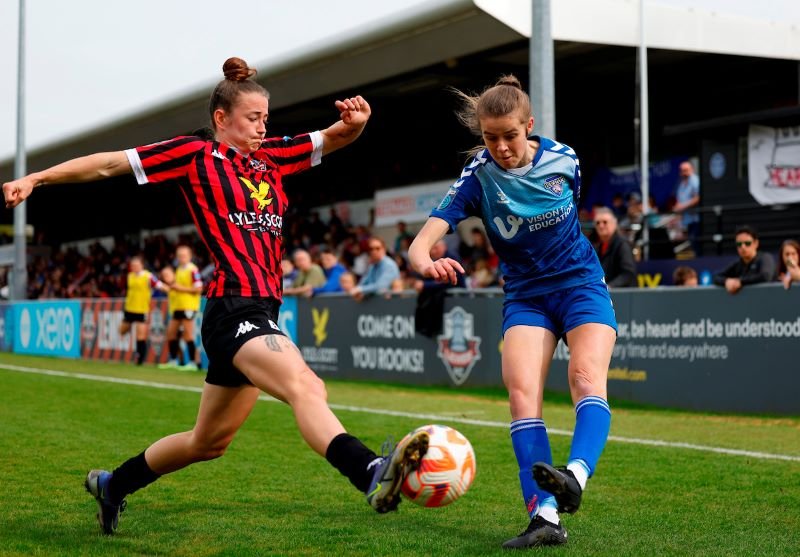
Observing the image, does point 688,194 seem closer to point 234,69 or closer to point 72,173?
A: point 234,69

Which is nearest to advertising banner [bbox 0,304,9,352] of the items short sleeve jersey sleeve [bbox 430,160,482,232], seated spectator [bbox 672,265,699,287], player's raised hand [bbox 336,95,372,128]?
seated spectator [bbox 672,265,699,287]

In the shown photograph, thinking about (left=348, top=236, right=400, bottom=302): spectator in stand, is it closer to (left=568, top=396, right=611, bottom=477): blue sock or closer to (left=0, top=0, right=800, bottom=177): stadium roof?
(left=0, top=0, right=800, bottom=177): stadium roof

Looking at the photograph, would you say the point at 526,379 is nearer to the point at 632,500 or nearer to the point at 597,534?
the point at 597,534

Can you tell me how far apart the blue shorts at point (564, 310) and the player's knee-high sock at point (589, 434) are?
41 cm

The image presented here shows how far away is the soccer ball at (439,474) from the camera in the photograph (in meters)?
4.03

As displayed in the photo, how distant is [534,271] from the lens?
529cm

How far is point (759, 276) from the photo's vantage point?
11.5 metres

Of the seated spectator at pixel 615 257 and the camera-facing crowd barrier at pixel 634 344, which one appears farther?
the seated spectator at pixel 615 257

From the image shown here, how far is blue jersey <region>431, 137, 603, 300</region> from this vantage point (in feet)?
17.0

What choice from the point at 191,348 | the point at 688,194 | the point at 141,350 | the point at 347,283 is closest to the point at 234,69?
the point at 347,283

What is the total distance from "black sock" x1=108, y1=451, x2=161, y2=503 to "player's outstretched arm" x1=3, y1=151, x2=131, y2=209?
145 cm

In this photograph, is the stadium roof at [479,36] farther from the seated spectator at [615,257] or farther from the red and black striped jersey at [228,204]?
the red and black striped jersey at [228,204]

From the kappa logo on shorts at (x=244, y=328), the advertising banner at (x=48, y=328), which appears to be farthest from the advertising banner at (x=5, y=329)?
the kappa logo on shorts at (x=244, y=328)

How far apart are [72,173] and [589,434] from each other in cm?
256
